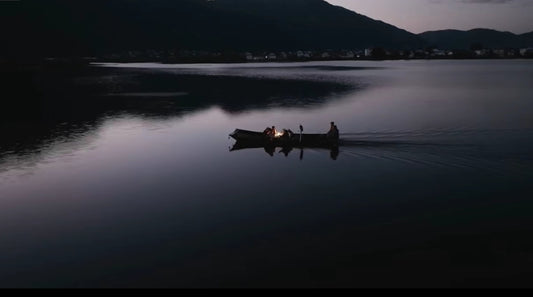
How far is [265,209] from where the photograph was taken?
97.0 ft

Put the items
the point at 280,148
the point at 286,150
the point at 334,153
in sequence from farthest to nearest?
the point at 280,148, the point at 286,150, the point at 334,153

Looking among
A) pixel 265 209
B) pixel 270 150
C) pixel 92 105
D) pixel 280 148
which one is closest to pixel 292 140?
pixel 280 148

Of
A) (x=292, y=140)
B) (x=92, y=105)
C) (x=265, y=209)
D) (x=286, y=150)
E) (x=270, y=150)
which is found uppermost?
(x=292, y=140)

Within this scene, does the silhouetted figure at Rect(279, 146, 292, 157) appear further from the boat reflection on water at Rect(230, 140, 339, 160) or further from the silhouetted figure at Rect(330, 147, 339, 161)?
the silhouetted figure at Rect(330, 147, 339, 161)

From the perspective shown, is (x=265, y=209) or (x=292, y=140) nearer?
(x=265, y=209)

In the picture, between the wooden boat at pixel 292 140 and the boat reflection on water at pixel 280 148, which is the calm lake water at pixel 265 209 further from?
the wooden boat at pixel 292 140

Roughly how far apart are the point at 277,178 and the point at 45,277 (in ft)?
65.2

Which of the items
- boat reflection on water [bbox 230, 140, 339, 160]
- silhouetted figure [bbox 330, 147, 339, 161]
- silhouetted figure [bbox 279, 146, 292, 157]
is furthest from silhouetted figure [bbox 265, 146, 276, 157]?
silhouetted figure [bbox 330, 147, 339, 161]

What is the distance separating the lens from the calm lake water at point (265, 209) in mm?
21016

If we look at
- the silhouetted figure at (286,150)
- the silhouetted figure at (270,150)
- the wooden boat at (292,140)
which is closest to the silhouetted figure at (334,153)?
the wooden boat at (292,140)

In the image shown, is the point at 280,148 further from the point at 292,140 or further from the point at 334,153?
the point at 334,153

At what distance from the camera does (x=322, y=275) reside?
20.5 meters

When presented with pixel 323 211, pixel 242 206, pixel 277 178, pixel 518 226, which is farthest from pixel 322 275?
pixel 277 178

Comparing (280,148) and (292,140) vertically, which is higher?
(292,140)
